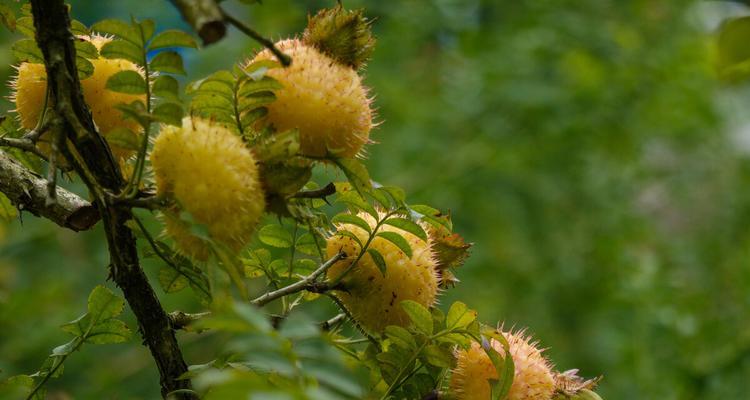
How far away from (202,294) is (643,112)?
113 inches

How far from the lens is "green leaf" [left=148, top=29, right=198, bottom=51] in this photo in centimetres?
89

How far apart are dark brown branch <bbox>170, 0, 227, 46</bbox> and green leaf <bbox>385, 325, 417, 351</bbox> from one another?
45 centimetres

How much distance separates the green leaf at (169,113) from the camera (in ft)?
2.84

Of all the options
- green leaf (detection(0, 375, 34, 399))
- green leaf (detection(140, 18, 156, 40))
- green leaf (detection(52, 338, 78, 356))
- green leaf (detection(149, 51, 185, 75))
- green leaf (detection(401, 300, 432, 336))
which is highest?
green leaf (detection(140, 18, 156, 40))

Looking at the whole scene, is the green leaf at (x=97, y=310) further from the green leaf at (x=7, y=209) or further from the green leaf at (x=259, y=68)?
the green leaf at (x=259, y=68)

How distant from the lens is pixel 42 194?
1.04m

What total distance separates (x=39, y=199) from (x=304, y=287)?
34cm

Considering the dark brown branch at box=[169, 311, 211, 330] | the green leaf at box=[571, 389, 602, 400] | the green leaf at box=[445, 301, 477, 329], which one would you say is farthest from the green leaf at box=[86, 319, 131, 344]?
the green leaf at box=[571, 389, 602, 400]

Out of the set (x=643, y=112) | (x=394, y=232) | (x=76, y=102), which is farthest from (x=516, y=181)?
(x=76, y=102)

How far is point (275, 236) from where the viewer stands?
1.27 m

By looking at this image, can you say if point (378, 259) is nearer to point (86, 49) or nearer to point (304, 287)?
point (304, 287)

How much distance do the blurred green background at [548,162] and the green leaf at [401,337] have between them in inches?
76.2

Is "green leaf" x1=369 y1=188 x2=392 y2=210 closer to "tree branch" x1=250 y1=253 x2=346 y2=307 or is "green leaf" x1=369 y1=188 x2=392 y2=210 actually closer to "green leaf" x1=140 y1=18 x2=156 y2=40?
"tree branch" x1=250 y1=253 x2=346 y2=307

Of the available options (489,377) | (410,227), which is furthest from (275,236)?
(489,377)
